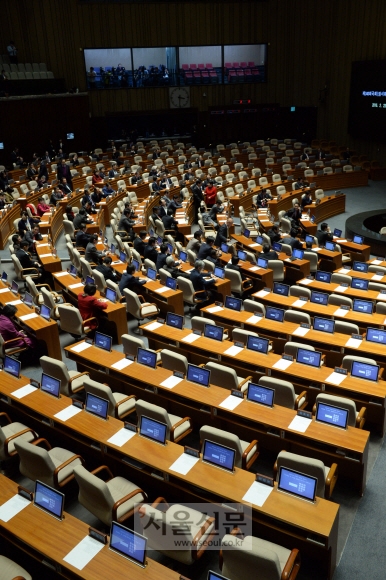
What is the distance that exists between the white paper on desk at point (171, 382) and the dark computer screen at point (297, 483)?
2.03 meters

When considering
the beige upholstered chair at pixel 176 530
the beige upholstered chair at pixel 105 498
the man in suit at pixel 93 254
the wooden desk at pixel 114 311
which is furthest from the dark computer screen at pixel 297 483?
the man in suit at pixel 93 254

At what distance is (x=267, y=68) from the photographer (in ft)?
83.7

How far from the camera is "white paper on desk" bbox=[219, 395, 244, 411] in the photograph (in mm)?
5695

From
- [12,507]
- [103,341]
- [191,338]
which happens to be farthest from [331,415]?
[103,341]

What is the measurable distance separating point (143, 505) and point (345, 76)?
2287 cm

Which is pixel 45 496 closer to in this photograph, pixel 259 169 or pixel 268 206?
pixel 268 206

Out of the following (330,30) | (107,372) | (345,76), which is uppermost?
(330,30)

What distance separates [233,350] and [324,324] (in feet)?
4.71

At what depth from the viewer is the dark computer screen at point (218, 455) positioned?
15.4 ft

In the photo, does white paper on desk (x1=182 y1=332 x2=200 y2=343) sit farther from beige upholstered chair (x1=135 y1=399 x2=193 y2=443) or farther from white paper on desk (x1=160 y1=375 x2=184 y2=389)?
beige upholstered chair (x1=135 y1=399 x2=193 y2=443)

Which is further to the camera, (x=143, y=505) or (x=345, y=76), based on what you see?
(x=345, y=76)

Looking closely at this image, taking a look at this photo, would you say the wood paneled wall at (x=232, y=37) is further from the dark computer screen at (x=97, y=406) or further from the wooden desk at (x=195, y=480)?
the wooden desk at (x=195, y=480)

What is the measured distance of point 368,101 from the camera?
21656mm

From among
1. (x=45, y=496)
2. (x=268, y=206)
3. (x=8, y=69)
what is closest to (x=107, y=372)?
(x=45, y=496)
